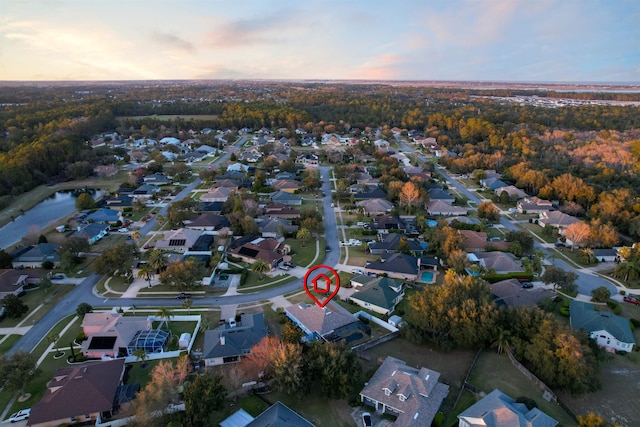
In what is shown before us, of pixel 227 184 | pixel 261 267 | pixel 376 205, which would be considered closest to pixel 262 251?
pixel 261 267

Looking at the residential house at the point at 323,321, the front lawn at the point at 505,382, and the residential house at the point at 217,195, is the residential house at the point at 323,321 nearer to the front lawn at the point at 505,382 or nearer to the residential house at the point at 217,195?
the front lawn at the point at 505,382

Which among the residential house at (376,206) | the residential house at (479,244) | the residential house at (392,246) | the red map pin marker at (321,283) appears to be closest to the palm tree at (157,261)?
the red map pin marker at (321,283)

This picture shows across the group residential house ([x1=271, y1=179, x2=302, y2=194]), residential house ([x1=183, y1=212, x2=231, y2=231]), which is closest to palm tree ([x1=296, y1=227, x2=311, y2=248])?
residential house ([x1=183, y1=212, x2=231, y2=231])

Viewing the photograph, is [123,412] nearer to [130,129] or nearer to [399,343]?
[399,343]

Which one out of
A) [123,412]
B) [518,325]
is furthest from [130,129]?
[518,325]

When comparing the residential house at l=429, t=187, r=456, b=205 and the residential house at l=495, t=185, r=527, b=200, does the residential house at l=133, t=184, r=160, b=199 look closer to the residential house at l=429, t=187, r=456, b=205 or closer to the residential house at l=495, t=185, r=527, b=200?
the residential house at l=429, t=187, r=456, b=205

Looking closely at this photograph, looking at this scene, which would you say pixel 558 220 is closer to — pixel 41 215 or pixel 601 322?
pixel 601 322
